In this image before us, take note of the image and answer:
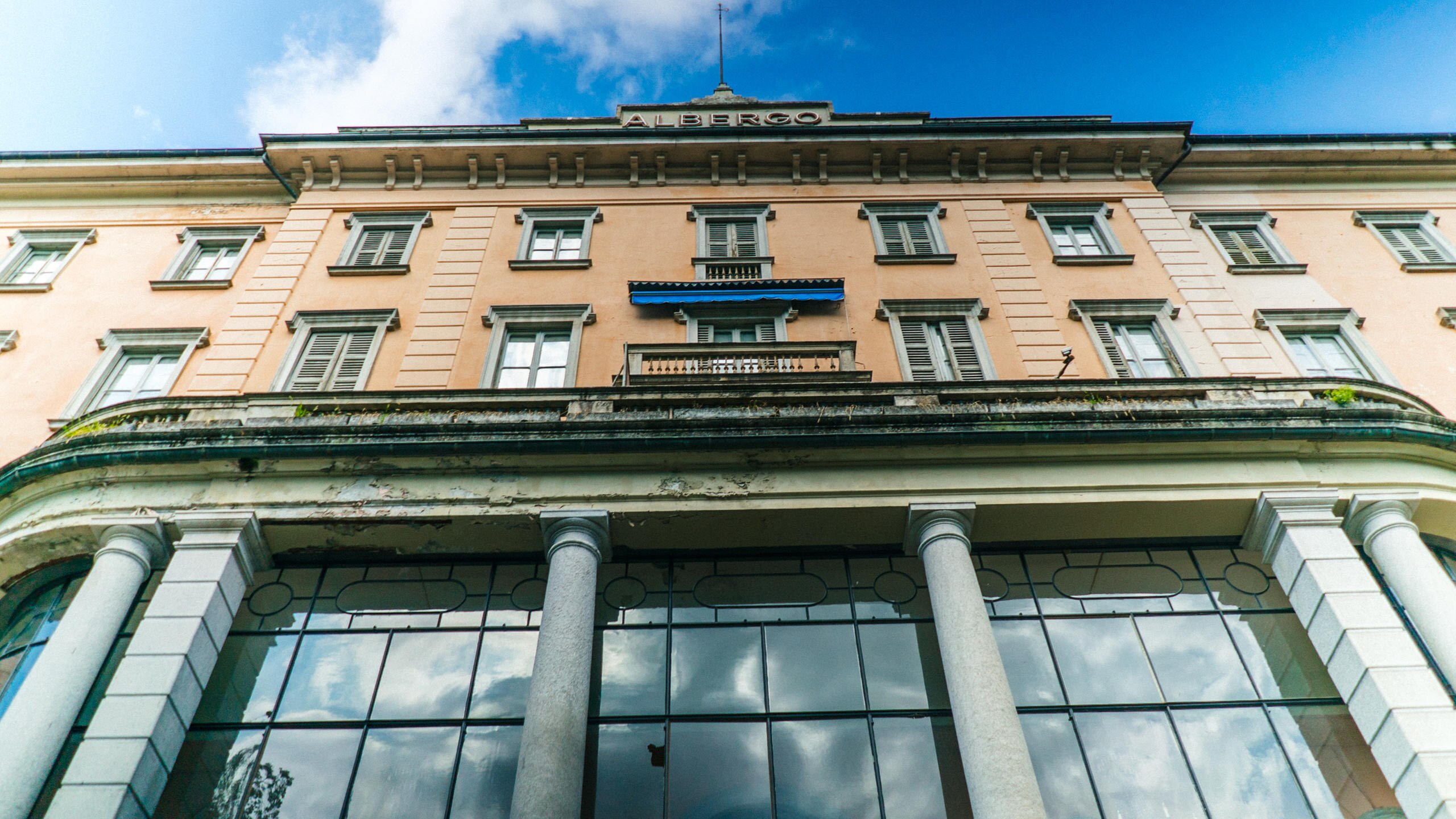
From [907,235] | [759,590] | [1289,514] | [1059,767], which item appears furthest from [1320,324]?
[759,590]

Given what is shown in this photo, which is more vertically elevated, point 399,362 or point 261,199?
point 261,199

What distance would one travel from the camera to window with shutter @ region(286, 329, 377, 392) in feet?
57.4

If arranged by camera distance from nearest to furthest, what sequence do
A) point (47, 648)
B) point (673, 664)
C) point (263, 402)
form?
point (47, 648)
point (673, 664)
point (263, 402)

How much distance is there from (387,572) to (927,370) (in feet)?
34.2

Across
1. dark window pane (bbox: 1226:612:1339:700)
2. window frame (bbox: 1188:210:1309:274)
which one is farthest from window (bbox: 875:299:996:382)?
window frame (bbox: 1188:210:1309:274)

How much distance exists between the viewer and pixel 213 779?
1112 cm

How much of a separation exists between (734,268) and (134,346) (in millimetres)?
12744

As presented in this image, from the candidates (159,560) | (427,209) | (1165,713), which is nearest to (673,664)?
(1165,713)

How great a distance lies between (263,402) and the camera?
14453 millimetres

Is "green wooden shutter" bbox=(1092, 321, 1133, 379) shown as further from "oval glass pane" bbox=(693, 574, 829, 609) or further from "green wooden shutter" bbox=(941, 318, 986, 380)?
"oval glass pane" bbox=(693, 574, 829, 609)

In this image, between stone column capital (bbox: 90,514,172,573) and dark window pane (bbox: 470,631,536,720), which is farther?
stone column capital (bbox: 90,514,172,573)

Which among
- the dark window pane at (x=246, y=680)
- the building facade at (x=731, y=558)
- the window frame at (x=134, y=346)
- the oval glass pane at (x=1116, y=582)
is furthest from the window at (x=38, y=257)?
the oval glass pane at (x=1116, y=582)

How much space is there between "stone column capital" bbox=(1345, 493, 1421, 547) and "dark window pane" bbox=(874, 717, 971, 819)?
6751 millimetres

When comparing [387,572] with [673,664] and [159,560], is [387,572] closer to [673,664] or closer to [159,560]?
[159,560]
